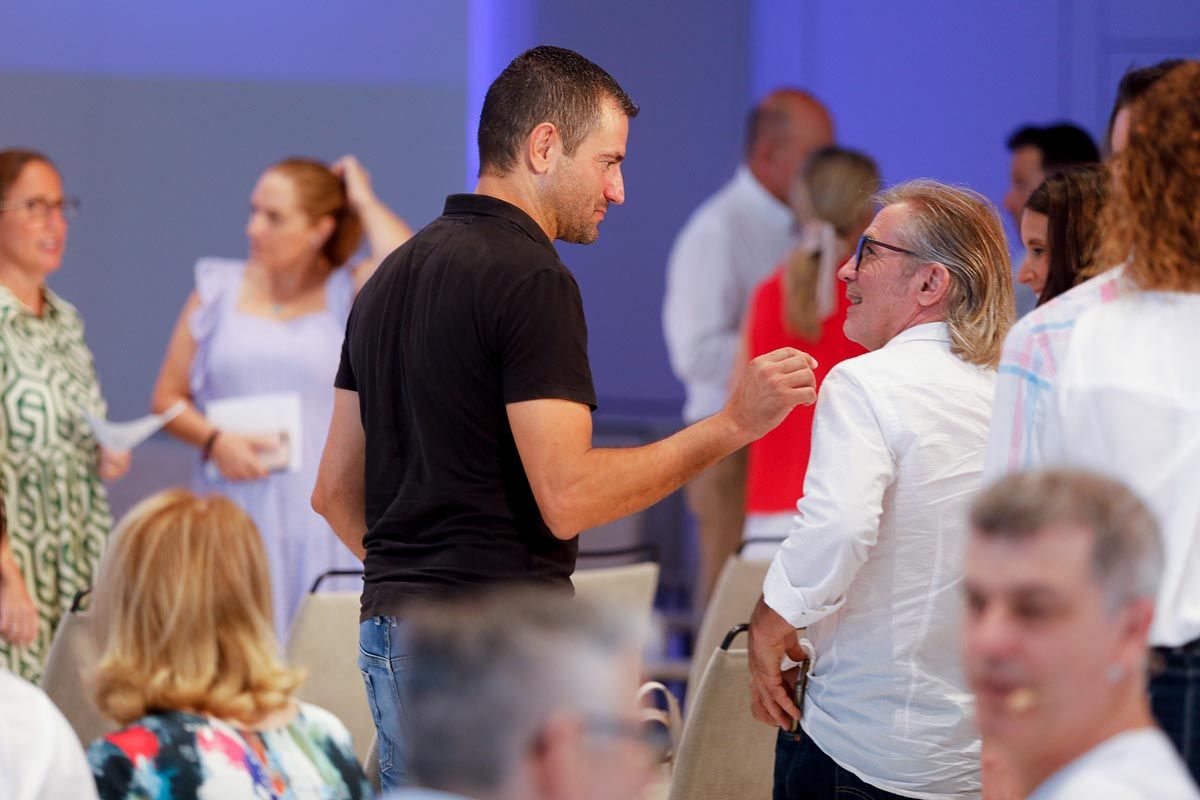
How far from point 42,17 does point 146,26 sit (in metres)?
0.38

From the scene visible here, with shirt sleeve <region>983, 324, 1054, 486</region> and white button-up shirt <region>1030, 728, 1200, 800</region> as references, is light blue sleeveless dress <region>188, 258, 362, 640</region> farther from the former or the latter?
white button-up shirt <region>1030, 728, 1200, 800</region>

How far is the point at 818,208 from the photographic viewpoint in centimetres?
463

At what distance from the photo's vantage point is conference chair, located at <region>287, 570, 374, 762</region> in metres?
3.25

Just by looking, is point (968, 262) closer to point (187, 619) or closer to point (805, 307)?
point (187, 619)

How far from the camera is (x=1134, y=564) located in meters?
1.40

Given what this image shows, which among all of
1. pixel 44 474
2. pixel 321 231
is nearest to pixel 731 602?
pixel 44 474

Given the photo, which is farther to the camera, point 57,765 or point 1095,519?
point 57,765

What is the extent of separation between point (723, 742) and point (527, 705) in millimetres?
1458

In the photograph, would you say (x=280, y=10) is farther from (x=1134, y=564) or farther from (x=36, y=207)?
(x=1134, y=564)

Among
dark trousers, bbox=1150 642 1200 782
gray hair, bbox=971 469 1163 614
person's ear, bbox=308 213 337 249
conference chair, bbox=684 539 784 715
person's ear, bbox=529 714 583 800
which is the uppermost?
person's ear, bbox=308 213 337 249

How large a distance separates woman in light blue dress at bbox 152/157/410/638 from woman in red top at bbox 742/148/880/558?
1.14 meters

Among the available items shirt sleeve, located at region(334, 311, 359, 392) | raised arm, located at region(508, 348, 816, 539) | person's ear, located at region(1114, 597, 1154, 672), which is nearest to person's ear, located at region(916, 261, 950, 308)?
raised arm, located at region(508, 348, 816, 539)

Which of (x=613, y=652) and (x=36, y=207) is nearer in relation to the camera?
(x=613, y=652)

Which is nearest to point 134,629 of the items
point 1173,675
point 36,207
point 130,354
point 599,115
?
point 599,115
